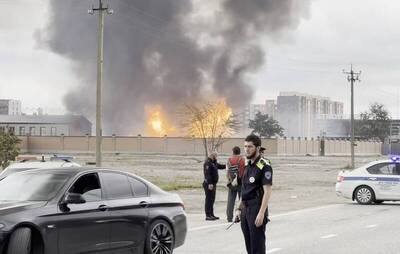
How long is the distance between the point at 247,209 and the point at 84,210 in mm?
2018

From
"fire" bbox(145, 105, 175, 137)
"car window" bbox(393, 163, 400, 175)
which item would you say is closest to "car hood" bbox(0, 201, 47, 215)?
"car window" bbox(393, 163, 400, 175)

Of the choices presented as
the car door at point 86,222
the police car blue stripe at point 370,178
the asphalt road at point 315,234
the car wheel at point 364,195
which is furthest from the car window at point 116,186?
the car wheel at point 364,195

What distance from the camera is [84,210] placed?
29.1ft

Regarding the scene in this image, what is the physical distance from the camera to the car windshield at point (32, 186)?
8.78 meters

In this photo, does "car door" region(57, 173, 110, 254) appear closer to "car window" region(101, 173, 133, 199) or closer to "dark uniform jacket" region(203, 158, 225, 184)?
"car window" region(101, 173, 133, 199)

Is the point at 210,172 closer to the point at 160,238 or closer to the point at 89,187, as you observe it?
the point at 160,238

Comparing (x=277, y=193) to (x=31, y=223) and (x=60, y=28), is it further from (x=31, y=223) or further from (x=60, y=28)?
(x=60, y=28)

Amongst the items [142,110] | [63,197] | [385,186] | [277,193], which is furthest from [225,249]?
[142,110]

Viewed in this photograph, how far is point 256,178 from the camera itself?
829 cm

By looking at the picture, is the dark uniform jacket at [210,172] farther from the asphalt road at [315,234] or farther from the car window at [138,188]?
the car window at [138,188]

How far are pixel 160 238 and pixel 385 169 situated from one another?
14565 millimetres

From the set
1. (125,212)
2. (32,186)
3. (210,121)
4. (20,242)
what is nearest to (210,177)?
(125,212)

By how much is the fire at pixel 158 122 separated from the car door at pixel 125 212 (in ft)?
323

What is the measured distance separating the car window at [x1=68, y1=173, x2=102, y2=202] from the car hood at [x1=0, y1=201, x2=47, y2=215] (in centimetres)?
68
